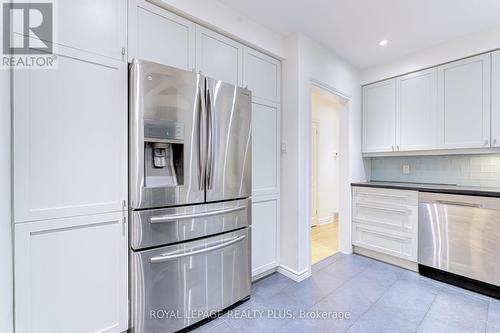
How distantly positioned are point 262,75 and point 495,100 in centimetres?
239

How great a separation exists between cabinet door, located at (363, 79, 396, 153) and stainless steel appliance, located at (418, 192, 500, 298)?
93 cm

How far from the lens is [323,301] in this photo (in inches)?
81.0

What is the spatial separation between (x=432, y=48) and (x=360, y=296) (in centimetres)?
290

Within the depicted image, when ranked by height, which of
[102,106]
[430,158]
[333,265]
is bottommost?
[333,265]

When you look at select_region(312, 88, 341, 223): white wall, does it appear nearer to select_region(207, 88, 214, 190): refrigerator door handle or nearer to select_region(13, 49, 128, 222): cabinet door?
select_region(207, 88, 214, 190): refrigerator door handle

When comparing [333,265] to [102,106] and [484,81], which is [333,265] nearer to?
[484,81]

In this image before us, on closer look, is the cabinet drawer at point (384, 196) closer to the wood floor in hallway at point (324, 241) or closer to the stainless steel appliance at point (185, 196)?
the wood floor in hallway at point (324, 241)

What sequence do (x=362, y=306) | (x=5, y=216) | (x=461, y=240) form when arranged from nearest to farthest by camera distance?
(x=5, y=216), (x=362, y=306), (x=461, y=240)

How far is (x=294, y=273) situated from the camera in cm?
243

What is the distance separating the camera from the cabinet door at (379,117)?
10.1ft

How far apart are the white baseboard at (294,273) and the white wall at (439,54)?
108 inches

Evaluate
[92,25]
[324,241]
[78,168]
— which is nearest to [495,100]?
[324,241]

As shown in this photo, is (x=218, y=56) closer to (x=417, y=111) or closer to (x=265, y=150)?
(x=265, y=150)

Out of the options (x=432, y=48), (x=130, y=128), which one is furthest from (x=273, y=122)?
(x=432, y=48)
